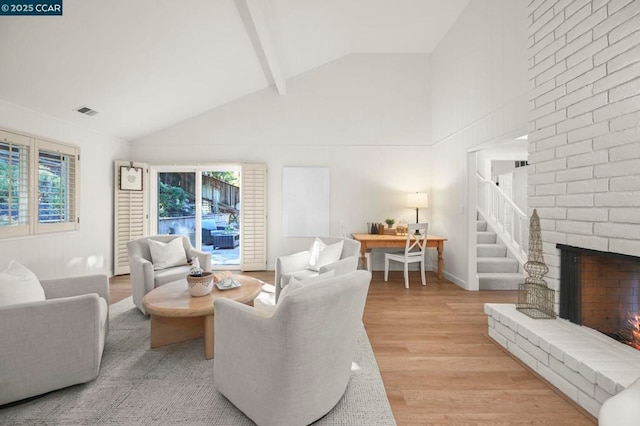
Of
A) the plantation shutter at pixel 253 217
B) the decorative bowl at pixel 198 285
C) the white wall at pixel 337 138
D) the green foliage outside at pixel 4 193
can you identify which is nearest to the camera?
the decorative bowl at pixel 198 285

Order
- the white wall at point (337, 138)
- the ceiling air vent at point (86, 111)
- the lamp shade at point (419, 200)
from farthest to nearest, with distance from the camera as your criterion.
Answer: the white wall at point (337, 138), the lamp shade at point (419, 200), the ceiling air vent at point (86, 111)

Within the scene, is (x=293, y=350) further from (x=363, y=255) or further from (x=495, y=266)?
(x=495, y=266)

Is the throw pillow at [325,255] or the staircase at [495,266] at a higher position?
the throw pillow at [325,255]

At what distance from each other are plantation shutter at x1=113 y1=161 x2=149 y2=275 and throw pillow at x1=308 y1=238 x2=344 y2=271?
3521mm

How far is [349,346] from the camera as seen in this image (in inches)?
71.3

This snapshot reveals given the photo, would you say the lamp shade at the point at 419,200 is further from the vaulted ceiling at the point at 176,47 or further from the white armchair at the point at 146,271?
the white armchair at the point at 146,271

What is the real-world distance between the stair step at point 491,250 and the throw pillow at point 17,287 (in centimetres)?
539

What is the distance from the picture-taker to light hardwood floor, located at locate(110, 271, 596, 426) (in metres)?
1.80

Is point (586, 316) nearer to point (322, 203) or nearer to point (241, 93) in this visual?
point (322, 203)

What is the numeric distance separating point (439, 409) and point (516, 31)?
12.5ft

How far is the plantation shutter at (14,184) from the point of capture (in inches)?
127

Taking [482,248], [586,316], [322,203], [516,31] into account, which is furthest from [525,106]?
[322,203]

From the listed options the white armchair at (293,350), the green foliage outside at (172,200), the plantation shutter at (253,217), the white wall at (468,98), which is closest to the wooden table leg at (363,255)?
the white wall at (468,98)

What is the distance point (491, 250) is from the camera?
492 centimetres
